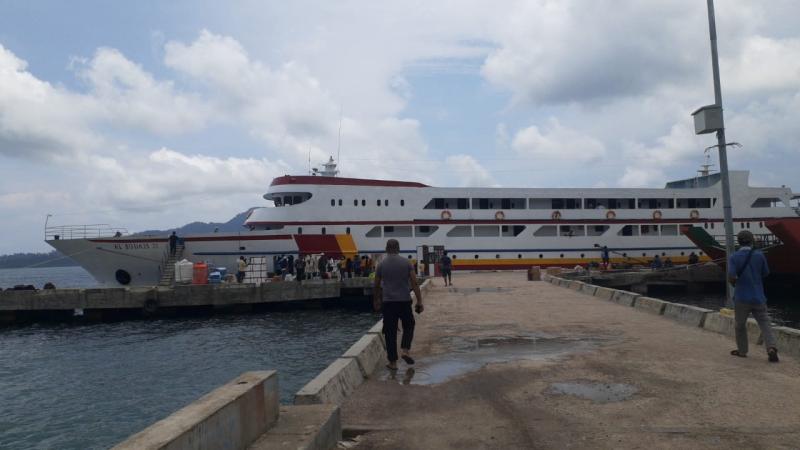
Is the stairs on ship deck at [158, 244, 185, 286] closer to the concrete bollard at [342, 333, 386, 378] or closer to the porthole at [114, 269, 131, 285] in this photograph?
the porthole at [114, 269, 131, 285]

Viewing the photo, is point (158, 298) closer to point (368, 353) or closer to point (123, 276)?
point (123, 276)

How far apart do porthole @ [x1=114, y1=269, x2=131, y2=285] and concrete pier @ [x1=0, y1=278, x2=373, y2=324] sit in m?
4.22

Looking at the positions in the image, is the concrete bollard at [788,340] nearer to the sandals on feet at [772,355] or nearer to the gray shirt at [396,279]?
the sandals on feet at [772,355]

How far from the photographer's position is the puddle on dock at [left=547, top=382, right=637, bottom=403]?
5281mm

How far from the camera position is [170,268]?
89.7 ft

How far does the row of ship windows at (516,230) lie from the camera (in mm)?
32062

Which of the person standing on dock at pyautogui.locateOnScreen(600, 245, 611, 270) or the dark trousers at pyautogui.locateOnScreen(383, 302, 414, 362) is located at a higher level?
the person standing on dock at pyautogui.locateOnScreen(600, 245, 611, 270)

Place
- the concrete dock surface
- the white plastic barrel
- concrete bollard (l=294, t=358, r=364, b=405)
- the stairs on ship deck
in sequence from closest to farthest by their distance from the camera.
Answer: the concrete dock surface, concrete bollard (l=294, t=358, r=364, b=405), the white plastic barrel, the stairs on ship deck

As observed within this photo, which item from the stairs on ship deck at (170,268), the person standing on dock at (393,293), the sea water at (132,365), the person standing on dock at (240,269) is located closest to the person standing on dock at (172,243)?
the stairs on ship deck at (170,268)

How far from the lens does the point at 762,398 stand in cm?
515

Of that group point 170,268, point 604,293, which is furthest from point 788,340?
point 170,268

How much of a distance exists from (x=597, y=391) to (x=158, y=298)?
72.7ft

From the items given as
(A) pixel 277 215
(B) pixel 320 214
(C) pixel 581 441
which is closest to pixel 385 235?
(B) pixel 320 214

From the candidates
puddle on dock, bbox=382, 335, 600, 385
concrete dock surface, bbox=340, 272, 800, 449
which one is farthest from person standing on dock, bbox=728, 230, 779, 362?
puddle on dock, bbox=382, 335, 600, 385
